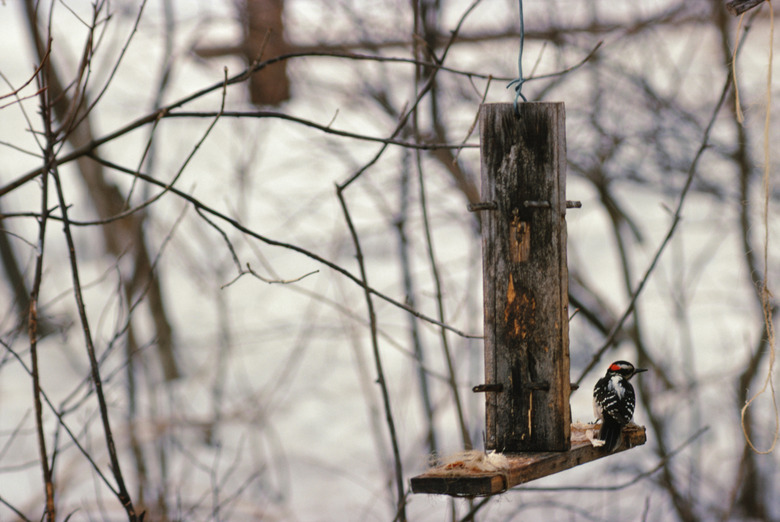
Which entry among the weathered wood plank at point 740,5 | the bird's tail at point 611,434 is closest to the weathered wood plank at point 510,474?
the bird's tail at point 611,434

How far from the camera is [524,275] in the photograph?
212cm

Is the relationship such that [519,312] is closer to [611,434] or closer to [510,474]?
[611,434]

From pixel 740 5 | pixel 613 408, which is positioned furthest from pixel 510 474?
pixel 740 5

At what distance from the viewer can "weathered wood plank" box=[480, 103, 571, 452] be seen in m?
2.10

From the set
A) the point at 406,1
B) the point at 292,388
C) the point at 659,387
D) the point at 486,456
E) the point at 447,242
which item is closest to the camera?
the point at 486,456

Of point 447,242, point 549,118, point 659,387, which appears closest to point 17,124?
point 447,242

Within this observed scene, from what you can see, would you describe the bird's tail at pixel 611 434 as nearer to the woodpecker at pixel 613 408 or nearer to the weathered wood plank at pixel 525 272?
the woodpecker at pixel 613 408

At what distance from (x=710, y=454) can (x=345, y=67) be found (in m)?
5.30

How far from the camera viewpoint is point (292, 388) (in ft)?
31.8

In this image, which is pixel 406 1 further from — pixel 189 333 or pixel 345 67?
pixel 189 333

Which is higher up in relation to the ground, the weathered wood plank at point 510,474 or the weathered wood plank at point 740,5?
the weathered wood plank at point 740,5

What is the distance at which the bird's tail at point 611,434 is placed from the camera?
212 centimetres

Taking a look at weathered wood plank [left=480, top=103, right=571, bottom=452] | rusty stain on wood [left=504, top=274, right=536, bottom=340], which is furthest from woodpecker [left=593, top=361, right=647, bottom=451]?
rusty stain on wood [left=504, top=274, right=536, bottom=340]

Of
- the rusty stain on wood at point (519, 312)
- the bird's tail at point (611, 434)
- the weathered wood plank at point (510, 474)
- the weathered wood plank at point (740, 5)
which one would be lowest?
the weathered wood plank at point (510, 474)
